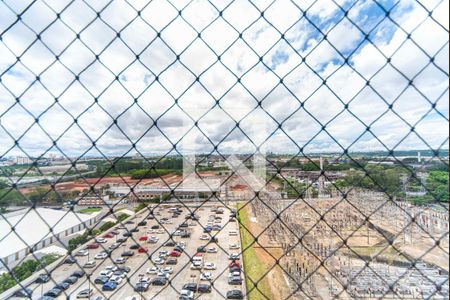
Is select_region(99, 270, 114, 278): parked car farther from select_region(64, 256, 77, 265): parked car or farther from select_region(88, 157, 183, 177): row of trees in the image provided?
select_region(88, 157, 183, 177): row of trees

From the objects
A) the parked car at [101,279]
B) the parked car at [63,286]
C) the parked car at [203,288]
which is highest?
the parked car at [63,286]

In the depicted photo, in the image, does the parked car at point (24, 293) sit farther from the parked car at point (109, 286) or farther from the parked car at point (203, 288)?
the parked car at point (203, 288)

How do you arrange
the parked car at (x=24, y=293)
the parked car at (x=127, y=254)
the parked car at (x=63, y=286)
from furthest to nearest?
1. the parked car at (x=127, y=254)
2. the parked car at (x=63, y=286)
3. the parked car at (x=24, y=293)

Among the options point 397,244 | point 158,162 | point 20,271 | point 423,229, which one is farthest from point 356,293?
point 20,271

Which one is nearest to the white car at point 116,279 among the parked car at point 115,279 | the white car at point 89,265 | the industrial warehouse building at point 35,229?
the parked car at point 115,279


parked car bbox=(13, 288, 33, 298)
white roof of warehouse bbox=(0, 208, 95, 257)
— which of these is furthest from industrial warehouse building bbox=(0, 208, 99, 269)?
parked car bbox=(13, 288, 33, 298)

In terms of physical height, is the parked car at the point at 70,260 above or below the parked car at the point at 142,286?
above

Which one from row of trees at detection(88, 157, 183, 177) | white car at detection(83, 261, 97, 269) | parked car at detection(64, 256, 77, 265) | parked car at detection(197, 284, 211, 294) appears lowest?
parked car at detection(197, 284, 211, 294)

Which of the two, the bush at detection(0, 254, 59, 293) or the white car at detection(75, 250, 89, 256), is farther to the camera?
the white car at detection(75, 250, 89, 256)
